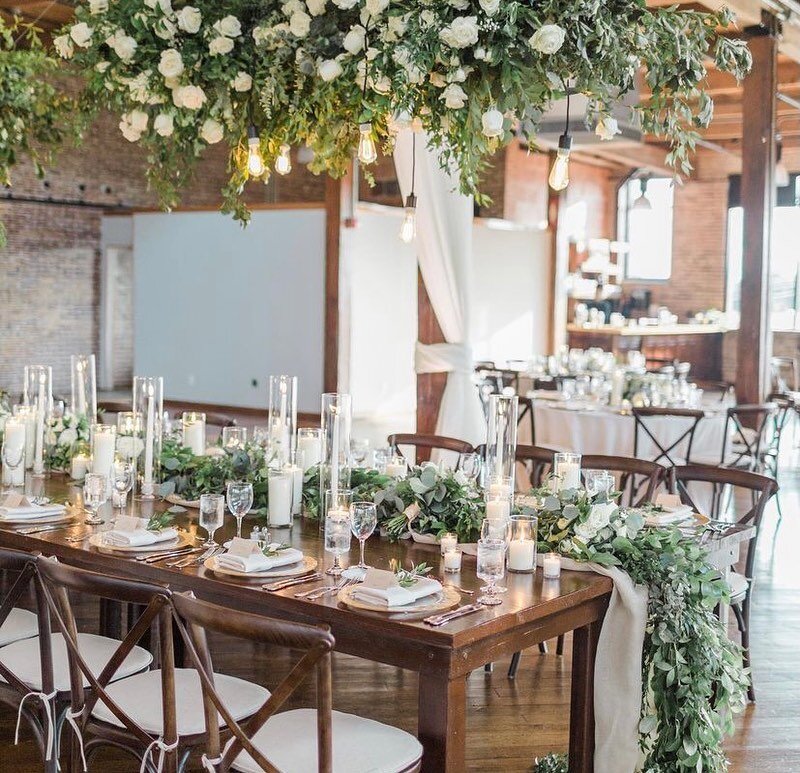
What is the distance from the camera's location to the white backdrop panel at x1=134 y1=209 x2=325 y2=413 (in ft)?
42.9

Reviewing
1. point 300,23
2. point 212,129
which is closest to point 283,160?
point 212,129

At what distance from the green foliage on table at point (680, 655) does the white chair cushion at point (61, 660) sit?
4.28 feet

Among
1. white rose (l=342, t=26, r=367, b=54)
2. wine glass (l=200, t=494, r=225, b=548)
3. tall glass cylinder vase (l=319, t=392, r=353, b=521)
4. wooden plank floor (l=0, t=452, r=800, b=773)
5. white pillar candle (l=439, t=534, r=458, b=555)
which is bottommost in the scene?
wooden plank floor (l=0, t=452, r=800, b=773)

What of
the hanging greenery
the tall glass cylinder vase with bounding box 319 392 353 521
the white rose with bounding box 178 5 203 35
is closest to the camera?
the hanging greenery

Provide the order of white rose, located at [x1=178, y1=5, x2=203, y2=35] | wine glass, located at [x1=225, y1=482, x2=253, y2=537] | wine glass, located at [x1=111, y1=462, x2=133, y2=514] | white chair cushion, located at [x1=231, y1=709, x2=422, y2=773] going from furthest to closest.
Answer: wine glass, located at [x1=111, y1=462, x2=133, y2=514]
wine glass, located at [x1=225, y1=482, x2=253, y2=537]
white rose, located at [x1=178, y1=5, x2=203, y2=35]
white chair cushion, located at [x1=231, y1=709, x2=422, y2=773]

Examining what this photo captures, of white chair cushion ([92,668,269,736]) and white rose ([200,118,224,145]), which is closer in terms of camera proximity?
white chair cushion ([92,668,269,736])

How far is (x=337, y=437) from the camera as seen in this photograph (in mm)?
3703

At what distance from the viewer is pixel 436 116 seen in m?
3.46

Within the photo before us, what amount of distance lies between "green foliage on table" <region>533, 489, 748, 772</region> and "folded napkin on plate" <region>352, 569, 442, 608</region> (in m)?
0.59

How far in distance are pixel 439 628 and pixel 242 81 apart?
1.77 meters

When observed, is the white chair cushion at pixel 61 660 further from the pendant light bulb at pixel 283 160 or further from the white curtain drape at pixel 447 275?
the white curtain drape at pixel 447 275

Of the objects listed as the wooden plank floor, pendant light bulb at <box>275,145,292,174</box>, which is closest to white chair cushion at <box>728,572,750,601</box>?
the wooden plank floor

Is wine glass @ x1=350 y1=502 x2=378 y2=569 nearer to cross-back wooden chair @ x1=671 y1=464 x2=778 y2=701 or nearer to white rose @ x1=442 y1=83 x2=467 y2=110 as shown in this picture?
white rose @ x1=442 y1=83 x2=467 y2=110

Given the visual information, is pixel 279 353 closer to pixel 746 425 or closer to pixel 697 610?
pixel 746 425
